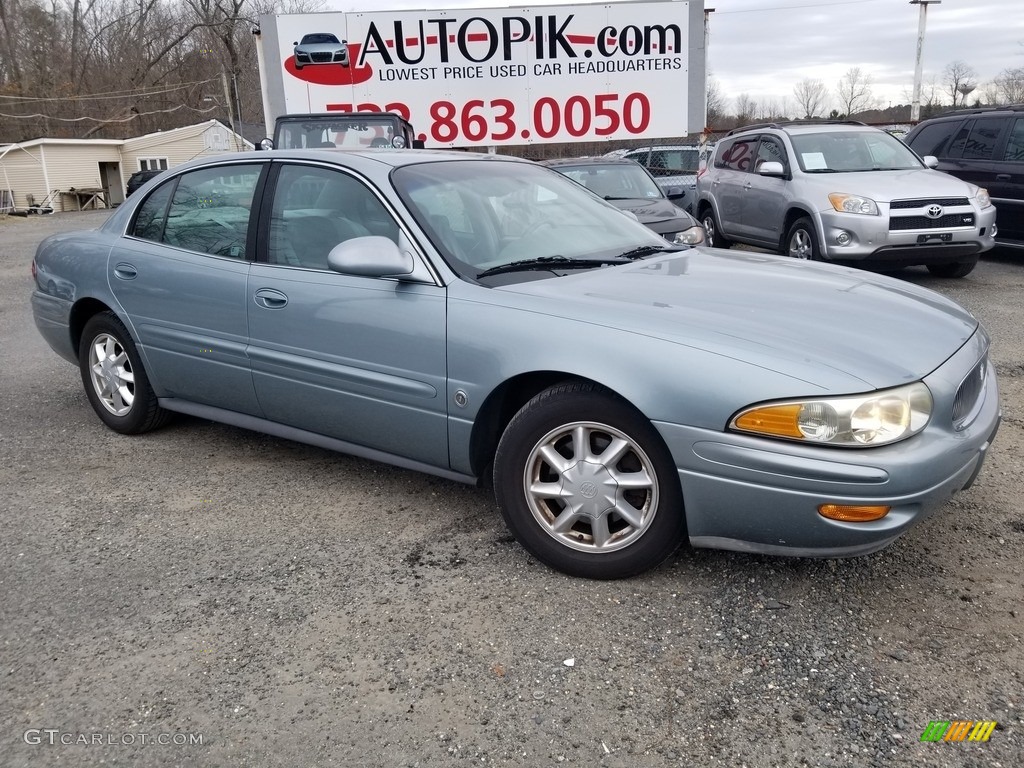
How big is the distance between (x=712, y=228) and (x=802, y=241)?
2.62 m

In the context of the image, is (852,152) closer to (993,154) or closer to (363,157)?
(993,154)

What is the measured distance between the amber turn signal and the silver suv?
21.5 feet

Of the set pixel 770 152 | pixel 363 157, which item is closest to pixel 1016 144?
pixel 770 152

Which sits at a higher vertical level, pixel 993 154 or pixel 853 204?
pixel 993 154

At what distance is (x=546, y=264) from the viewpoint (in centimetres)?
351

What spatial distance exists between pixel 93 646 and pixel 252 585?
548 millimetres

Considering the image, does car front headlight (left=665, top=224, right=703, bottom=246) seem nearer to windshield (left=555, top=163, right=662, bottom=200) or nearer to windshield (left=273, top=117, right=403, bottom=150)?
windshield (left=555, top=163, right=662, bottom=200)

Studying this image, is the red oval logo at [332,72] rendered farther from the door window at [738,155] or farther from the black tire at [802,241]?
the black tire at [802,241]

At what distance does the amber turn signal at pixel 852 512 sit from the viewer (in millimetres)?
2590

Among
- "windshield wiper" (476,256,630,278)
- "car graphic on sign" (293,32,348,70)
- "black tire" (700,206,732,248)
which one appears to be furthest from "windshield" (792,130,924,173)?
"car graphic on sign" (293,32,348,70)

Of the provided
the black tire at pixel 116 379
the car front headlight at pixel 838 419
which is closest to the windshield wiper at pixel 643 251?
the car front headlight at pixel 838 419

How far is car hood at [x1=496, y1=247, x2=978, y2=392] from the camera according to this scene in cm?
268

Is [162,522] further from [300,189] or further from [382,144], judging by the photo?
[382,144]

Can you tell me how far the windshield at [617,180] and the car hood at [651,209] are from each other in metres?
0.19
